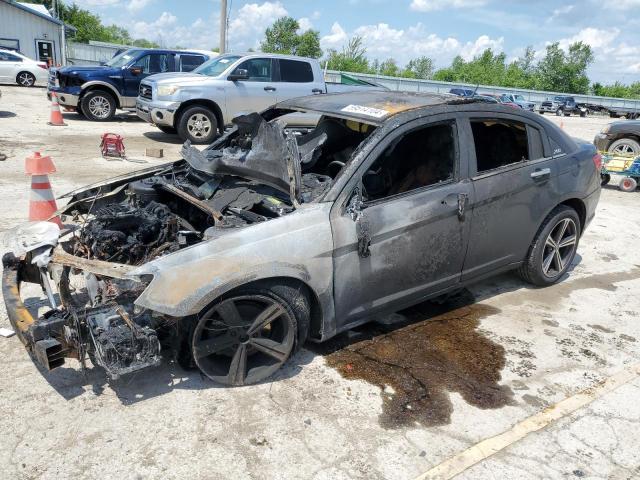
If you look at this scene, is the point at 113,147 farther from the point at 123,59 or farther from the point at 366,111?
the point at 366,111

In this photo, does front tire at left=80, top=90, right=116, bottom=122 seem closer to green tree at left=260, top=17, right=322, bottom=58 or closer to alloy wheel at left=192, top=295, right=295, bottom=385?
alloy wheel at left=192, top=295, right=295, bottom=385

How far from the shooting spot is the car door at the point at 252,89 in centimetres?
1144

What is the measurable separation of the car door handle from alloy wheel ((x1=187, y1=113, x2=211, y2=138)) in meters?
8.58

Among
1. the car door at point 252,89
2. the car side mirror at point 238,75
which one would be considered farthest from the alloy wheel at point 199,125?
the car side mirror at point 238,75

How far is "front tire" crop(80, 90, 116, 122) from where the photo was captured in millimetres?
13766

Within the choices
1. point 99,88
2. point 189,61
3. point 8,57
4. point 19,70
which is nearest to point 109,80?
point 99,88

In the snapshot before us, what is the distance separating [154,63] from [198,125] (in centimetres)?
410

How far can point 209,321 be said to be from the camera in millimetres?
3018

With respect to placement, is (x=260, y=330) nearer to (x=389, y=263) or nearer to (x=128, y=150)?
(x=389, y=263)

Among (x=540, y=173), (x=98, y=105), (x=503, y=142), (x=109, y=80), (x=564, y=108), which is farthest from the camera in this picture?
(x=564, y=108)

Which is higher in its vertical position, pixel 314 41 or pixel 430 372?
pixel 314 41

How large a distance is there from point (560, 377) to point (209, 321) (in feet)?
7.86

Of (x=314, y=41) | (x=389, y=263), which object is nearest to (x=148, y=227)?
(x=389, y=263)

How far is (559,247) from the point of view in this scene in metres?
4.83
